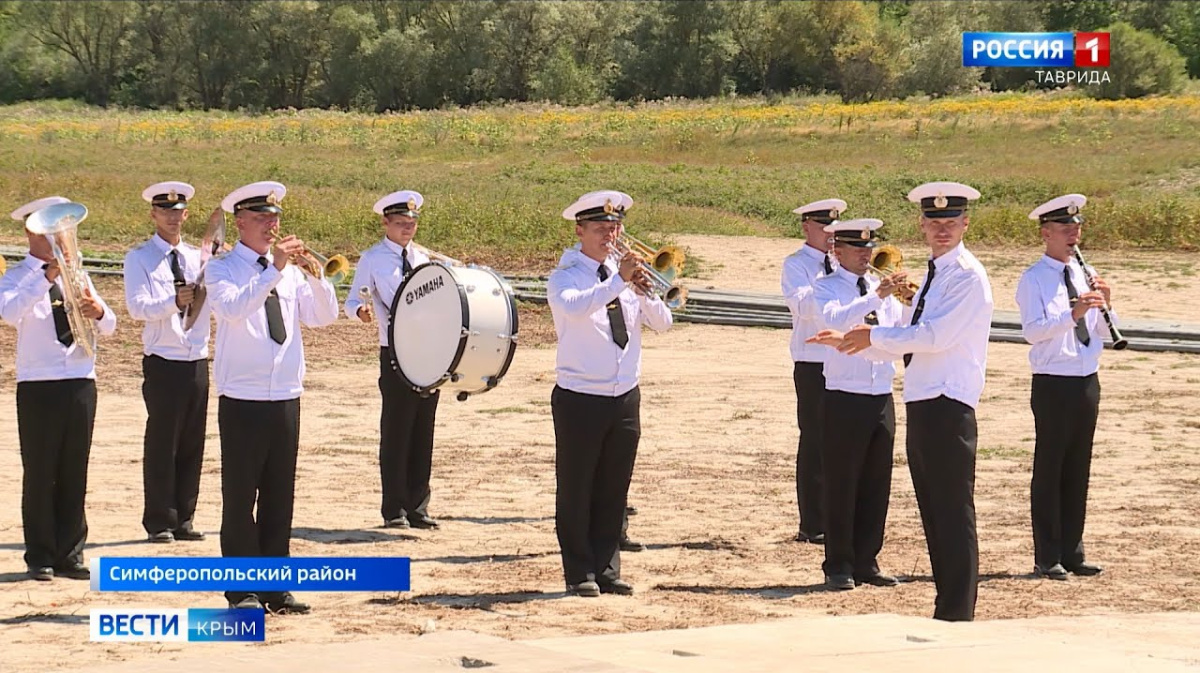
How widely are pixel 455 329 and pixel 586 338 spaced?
0.75m

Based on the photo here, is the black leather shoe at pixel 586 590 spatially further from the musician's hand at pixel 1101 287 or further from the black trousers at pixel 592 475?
the musician's hand at pixel 1101 287

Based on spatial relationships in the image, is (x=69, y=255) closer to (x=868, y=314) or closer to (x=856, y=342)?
(x=856, y=342)

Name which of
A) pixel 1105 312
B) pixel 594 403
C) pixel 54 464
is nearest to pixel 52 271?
pixel 54 464

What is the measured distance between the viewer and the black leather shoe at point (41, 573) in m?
9.55

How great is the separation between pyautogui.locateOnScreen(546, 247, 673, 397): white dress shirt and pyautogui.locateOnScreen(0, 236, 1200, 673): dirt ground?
4.00 ft

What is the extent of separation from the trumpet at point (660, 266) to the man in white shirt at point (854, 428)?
933 millimetres

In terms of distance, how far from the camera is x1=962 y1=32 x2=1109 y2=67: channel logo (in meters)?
68.1

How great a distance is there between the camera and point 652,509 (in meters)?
12.4

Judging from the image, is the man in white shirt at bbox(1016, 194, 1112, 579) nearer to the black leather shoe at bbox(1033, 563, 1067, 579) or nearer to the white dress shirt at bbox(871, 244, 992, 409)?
the black leather shoe at bbox(1033, 563, 1067, 579)

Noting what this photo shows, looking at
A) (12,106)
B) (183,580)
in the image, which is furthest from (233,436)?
(12,106)

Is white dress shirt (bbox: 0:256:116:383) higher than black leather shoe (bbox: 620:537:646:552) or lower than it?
higher

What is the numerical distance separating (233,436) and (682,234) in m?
23.7
